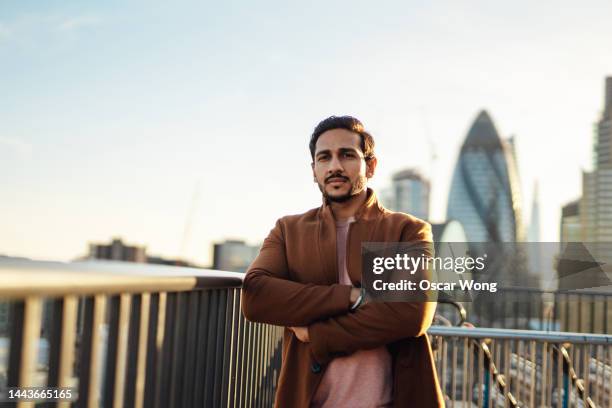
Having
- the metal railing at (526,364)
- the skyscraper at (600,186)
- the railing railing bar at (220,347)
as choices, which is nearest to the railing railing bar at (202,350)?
the railing railing bar at (220,347)

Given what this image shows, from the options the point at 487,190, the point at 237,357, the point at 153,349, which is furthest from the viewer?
the point at 487,190

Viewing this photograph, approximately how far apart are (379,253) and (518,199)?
15631cm

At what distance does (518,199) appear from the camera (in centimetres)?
15112

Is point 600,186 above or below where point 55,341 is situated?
above

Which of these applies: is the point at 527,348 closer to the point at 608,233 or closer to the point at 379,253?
the point at 379,253

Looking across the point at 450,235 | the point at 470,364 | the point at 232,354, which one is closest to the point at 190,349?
the point at 232,354

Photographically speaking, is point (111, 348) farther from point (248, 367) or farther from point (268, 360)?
point (268, 360)

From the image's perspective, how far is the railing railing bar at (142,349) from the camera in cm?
189

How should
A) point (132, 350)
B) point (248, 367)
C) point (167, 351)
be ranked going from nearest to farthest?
point (132, 350)
point (167, 351)
point (248, 367)

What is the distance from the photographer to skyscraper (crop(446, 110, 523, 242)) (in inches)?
5851

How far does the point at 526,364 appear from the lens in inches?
174

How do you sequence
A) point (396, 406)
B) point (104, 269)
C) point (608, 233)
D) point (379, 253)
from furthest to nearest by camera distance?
point (608, 233)
point (379, 253)
point (396, 406)
point (104, 269)

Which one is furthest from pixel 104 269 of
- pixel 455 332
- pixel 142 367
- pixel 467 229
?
pixel 467 229

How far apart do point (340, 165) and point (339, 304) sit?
64cm
